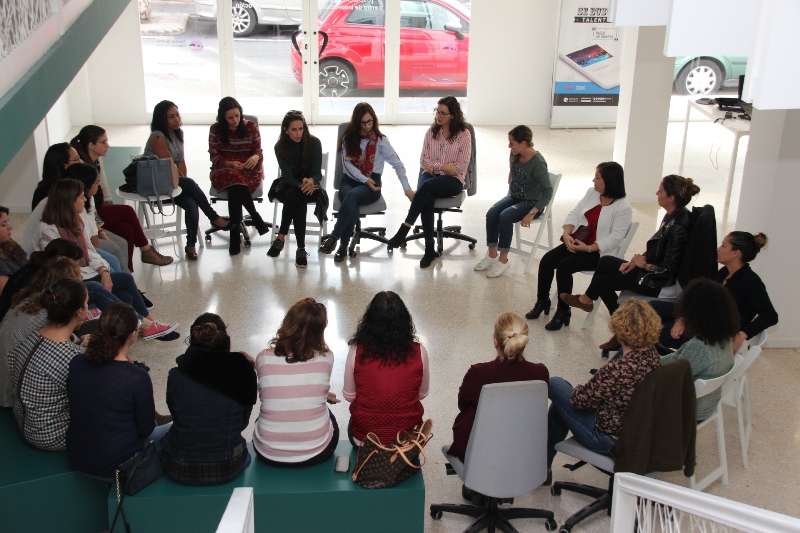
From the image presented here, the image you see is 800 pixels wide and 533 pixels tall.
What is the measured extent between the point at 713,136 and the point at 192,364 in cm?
1056

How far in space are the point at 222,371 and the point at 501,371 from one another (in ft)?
3.92

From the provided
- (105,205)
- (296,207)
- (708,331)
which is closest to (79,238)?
(105,205)

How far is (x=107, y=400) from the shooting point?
134 inches

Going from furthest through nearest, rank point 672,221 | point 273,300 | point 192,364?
point 273,300
point 672,221
point 192,364

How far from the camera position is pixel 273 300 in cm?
636

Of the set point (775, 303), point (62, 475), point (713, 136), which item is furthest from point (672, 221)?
point (713, 136)

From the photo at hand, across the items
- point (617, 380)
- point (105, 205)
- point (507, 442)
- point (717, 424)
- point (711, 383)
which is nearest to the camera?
point (507, 442)

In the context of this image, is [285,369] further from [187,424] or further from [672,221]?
[672,221]

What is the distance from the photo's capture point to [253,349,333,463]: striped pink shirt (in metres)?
3.57

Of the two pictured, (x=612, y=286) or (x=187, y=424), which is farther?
(x=612, y=286)

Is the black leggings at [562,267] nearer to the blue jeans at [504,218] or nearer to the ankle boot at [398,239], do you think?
the blue jeans at [504,218]

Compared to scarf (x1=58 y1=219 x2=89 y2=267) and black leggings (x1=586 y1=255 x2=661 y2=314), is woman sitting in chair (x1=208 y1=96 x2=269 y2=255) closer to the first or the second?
scarf (x1=58 y1=219 x2=89 y2=267)

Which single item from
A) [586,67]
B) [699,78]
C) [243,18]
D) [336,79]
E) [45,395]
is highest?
[243,18]

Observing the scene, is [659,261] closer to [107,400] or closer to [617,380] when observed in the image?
[617,380]
